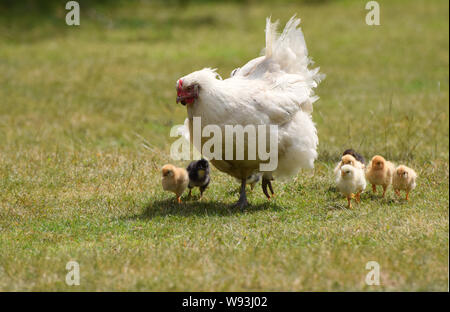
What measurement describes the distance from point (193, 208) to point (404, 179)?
2.32 metres

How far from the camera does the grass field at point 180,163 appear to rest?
16.5ft

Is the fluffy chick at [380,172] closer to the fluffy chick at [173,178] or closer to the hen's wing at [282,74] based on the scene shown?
the hen's wing at [282,74]

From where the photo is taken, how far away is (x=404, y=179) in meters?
6.77

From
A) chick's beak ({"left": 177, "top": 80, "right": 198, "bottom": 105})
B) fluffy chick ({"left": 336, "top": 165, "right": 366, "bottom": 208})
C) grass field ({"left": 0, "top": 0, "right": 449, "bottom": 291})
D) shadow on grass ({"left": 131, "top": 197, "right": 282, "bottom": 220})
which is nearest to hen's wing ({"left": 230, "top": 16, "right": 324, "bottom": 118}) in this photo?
chick's beak ({"left": 177, "top": 80, "right": 198, "bottom": 105})

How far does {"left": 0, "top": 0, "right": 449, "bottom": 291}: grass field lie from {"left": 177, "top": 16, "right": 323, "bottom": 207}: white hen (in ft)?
1.63

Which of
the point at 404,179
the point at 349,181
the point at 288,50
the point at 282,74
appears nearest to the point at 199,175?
the point at 282,74

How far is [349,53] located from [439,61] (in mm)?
2537

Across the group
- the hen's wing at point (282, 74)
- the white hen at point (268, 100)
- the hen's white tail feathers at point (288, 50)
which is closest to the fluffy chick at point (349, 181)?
the white hen at point (268, 100)

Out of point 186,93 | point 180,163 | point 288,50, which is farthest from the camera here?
point 180,163

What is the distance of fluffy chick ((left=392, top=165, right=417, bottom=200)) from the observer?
6.75m

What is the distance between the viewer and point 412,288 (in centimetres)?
462

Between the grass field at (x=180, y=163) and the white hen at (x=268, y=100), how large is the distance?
1.63 feet

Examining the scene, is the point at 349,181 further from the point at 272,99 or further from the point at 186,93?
the point at 186,93

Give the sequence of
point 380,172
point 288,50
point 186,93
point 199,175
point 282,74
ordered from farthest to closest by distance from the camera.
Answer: point 288,50 < point 282,74 < point 199,175 < point 380,172 < point 186,93
